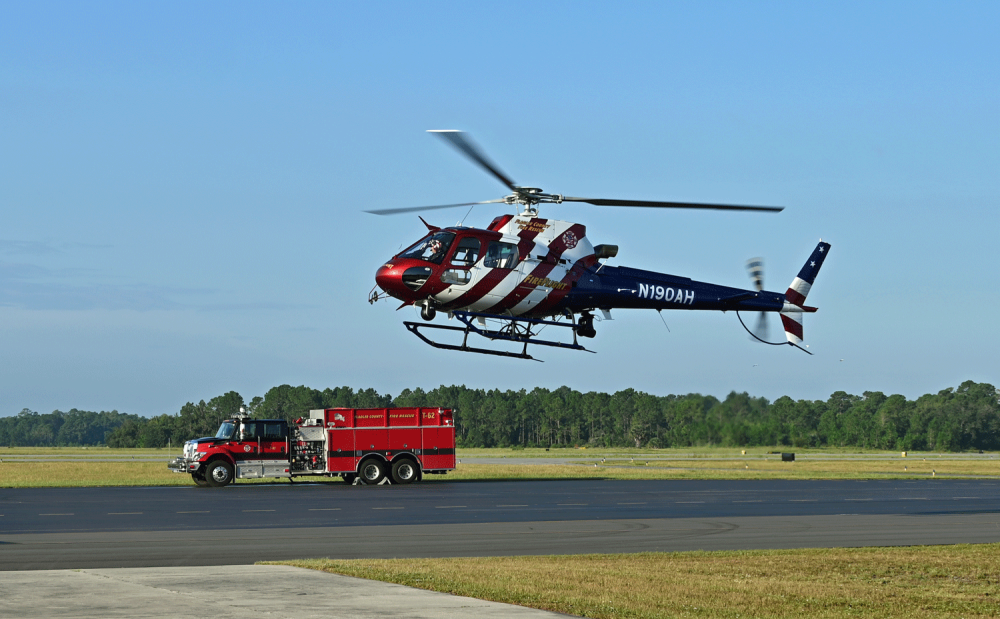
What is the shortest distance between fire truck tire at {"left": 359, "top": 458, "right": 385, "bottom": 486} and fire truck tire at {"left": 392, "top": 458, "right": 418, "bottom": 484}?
42cm

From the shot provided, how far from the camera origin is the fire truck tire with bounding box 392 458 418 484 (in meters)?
41.5

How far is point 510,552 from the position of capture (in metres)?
19.4

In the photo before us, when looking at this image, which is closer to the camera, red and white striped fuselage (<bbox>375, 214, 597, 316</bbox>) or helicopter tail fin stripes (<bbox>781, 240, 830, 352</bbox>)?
red and white striped fuselage (<bbox>375, 214, 597, 316</bbox>)

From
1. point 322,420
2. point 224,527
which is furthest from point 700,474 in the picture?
point 224,527

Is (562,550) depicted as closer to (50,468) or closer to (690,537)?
(690,537)

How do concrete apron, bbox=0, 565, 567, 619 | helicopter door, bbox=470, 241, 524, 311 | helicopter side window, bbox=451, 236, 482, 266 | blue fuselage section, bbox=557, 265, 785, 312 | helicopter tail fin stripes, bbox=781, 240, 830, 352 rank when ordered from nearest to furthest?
1. concrete apron, bbox=0, 565, 567, 619
2. helicopter side window, bbox=451, 236, 482, 266
3. helicopter door, bbox=470, 241, 524, 311
4. blue fuselage section, bbox=557, 265, 785, 312
5. helicopter tail fin stripes, bbox=781, 240, 830, 352

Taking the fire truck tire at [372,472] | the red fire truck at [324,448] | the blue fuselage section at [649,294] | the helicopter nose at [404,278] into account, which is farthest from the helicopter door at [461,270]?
the fire truck tire at [372,472]

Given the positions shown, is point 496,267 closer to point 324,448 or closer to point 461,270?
point 461,270

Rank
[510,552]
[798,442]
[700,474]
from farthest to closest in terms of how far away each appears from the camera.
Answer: [798,442]
[700,474]
[510,552]

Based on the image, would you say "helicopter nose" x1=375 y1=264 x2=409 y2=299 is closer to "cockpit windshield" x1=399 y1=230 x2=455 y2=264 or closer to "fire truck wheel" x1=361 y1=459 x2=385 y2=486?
"cockpit windshield" x1=399 y1=230 x2=455 y2=264

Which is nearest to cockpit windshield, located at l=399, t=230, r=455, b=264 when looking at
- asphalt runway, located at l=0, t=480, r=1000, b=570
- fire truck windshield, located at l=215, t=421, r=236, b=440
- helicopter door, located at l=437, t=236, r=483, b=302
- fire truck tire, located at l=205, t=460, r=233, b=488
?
helicopter door, located at l=437, t=236, r=483, b=302

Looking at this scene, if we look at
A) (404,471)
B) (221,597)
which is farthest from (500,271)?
(221,597)

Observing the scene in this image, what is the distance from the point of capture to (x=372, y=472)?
41.4m

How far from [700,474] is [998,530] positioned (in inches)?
1132
